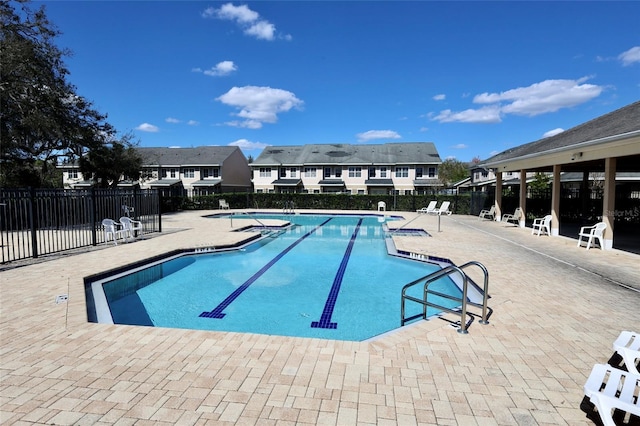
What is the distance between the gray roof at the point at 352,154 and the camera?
38.6 m

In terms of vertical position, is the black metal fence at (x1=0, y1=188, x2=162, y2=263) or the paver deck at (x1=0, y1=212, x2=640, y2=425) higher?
the black metal fence at (x1=0, y1=188, x2=162, y2=263)

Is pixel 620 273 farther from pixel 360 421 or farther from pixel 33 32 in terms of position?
pixel 33 32

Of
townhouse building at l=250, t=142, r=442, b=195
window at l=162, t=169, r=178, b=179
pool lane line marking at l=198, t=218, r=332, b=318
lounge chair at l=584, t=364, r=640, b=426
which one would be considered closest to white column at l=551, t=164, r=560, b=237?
pool lane line marking at l=198, t=218, r=332, b=318

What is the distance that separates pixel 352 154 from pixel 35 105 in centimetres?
3043

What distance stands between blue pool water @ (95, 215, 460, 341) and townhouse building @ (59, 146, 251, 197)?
3110cm

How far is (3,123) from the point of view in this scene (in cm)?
1581

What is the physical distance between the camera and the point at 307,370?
126 inches

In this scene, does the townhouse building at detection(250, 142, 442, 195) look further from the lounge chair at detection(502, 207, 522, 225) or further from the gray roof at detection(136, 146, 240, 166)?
the lounge chair at detection(502, 207, 522, 225)

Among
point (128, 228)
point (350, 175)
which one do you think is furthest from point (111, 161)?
point (350, 175)

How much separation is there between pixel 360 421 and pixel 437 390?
0.83m

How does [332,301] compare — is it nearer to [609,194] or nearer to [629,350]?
[629,350]

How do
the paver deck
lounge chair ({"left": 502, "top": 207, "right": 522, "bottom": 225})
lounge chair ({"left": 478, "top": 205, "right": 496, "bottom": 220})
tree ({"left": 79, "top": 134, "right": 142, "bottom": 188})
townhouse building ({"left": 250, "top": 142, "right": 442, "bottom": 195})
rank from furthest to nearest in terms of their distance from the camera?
townhouse building ({"left": 250, "top": 142, "right": 442, "bottom": 195}) → tree ({"left": 79, "top": 134, "right": 142, "bottom": 188}) → lounge chair ({"left": 478, "top": 205, "right": 496, "bottom": 220}) → lounge chair ({"left": 502, "top": 207, "right": 522, "bottom": 225}) → the paver deck

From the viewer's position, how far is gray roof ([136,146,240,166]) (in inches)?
1613

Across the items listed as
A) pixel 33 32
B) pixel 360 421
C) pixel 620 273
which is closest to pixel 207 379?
pixel 360 421
